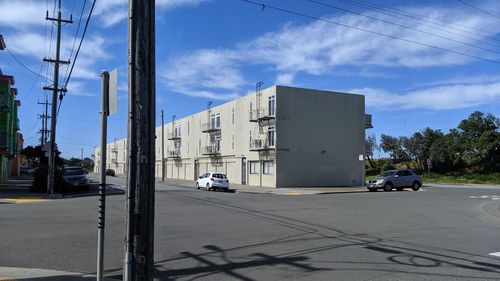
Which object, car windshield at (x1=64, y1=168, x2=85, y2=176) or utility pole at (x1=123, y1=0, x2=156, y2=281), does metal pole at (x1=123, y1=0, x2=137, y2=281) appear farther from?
car windshield at (x1=64, y1=168, x2=85, y2=176)

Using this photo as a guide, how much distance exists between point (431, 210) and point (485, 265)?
37.6 ft

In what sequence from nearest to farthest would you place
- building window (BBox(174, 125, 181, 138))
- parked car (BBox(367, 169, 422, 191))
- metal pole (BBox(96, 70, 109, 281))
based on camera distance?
metal pole (BBox(96, 70, 109, 281)) < parked car (BBox(367, 169, 422, 191)) < building window (BBox(174, 125, 181, 138))

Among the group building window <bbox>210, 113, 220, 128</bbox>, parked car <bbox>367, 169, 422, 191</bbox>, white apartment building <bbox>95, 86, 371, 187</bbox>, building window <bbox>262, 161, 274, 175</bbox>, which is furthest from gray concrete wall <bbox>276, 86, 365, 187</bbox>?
building window <bbox>210, 113, 220, 128</bbox>

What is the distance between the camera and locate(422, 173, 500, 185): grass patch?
60344 millimetres

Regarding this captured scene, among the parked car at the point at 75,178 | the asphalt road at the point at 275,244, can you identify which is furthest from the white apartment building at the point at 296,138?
the asphalt road at the point at 275,244

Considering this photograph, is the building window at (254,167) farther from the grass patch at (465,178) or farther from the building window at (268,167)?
the grass patch at (465,178)

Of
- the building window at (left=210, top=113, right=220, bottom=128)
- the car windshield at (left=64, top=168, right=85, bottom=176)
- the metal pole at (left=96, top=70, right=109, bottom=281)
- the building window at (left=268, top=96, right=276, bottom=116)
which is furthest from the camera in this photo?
the building window at (left=210, top=113, right=220, bottom=128)

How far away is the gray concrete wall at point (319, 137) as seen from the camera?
4300cm

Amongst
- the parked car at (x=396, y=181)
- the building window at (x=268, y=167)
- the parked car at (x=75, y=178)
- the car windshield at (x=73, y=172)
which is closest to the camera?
the parked car at (x=75, y=178)

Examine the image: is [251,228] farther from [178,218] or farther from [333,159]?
[333,159]

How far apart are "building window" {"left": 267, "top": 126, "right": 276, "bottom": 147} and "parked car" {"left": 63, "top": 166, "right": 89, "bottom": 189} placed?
16.1 m

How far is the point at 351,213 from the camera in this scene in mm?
18234

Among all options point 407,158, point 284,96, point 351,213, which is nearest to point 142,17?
point 351,213

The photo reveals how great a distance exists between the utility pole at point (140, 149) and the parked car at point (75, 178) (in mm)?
30262
